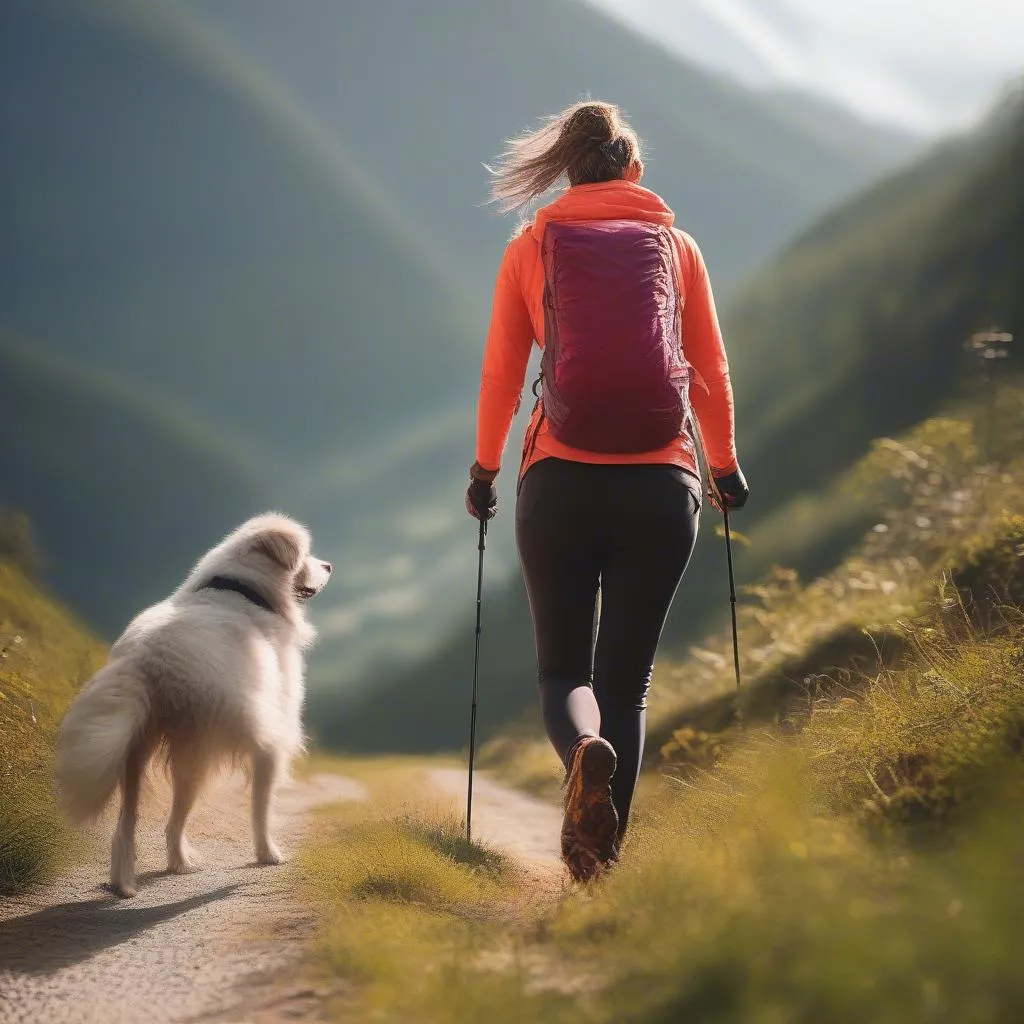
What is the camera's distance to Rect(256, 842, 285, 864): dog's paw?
15.3 feet

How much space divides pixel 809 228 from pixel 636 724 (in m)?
11.9

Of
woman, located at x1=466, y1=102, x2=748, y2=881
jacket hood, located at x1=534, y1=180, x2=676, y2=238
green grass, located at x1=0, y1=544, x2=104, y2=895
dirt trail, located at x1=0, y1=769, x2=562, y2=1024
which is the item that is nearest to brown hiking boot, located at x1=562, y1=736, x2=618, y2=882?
woman, located at x1=466, y1=102, x2=748, y2=881

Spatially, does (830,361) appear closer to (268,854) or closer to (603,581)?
(268,854)

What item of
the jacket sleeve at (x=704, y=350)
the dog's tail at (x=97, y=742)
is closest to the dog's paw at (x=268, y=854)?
the dog's tail at (x=97, y=742)

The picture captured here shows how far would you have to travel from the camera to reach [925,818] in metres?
2.58

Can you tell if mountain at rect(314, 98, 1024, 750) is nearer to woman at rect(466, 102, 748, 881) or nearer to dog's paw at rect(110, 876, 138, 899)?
woman at rect(466, 102, 748, 881)

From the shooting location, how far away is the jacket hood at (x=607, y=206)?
3340 millimetres

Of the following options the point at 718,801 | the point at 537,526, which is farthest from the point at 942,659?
the point at 537,526

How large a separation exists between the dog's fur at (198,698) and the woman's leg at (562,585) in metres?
1.56

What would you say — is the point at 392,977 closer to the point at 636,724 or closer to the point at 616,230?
the point at 636,724

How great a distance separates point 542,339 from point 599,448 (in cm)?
42

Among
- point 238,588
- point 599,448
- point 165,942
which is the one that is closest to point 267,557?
point 238,588

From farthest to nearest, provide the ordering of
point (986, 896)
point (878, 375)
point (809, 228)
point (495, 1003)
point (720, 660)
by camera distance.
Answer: point (809, 228), point (878, 375), point (720, 660), point (495, 1003), point (986, 896)

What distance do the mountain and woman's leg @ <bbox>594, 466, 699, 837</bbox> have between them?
5.85 m
